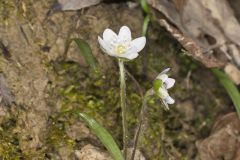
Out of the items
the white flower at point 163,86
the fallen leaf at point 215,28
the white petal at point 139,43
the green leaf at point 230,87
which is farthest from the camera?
the fallen leaf at point 215,28

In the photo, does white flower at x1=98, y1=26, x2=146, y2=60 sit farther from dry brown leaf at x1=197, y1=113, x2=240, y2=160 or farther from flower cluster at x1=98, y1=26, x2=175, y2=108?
dry brown leaf at x1=197, y1=113, x2=240, y2=160

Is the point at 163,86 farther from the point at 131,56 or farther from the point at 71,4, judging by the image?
the point at 71,4

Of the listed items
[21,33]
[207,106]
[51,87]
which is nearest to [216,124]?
[207,106]

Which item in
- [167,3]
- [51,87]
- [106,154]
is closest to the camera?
[106,154]

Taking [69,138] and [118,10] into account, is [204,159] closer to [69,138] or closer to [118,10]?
[69,138]

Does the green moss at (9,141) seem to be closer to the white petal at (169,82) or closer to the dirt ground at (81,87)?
the dirt ground at (81,87)

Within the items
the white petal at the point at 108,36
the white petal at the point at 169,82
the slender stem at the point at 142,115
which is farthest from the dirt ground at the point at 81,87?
the white petal at the point at 169,82
